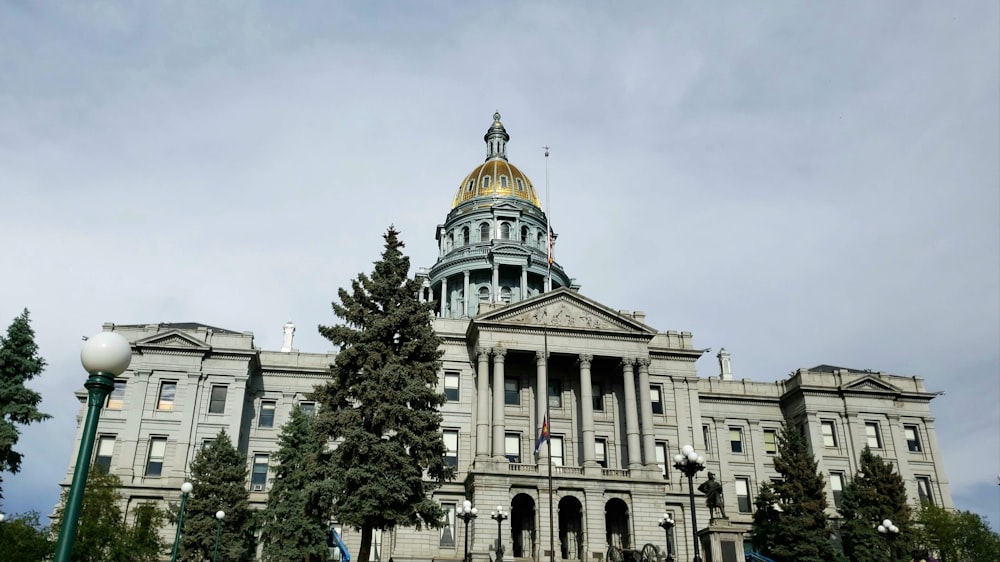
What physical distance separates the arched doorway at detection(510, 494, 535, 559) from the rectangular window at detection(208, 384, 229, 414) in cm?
1983

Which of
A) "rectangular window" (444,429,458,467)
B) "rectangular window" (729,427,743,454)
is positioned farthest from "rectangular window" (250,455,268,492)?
"rectangular window" (729,427,743,454)

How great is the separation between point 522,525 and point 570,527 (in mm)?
2937

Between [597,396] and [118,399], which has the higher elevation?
[597,396]

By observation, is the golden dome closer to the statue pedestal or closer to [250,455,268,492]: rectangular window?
[250,455,268,492]: rectangular window

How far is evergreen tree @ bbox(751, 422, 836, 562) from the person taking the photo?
46.2 meters

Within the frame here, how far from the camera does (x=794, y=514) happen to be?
155ft

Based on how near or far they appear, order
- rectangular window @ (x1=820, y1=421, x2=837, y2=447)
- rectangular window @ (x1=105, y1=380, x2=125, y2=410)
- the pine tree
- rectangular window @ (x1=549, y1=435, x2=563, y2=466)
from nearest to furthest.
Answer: the pine tree < rectangular window @ (x1=105, y1=380, x2=125, y2=410) < rectangular window @ (x1=549, y1=435, x2=563, y2=466) < rectangular window @ (x1=820, y1=421, x2=837, y2=447)

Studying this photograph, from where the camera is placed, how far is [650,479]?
159 ft

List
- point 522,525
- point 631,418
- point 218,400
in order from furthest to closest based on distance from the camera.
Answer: point 218,400 → point 631,418 → point 522,525

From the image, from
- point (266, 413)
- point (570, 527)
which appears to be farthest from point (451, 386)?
point (266, 413)

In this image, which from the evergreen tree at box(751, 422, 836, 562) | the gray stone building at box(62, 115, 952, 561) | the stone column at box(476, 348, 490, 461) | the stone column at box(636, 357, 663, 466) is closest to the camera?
the evergreen tree at box(751, 422, 836, 562)

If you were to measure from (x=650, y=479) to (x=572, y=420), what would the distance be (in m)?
7.08

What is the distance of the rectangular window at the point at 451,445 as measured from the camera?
52.0 meters

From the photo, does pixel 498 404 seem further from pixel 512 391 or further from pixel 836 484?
pixel 836 484
